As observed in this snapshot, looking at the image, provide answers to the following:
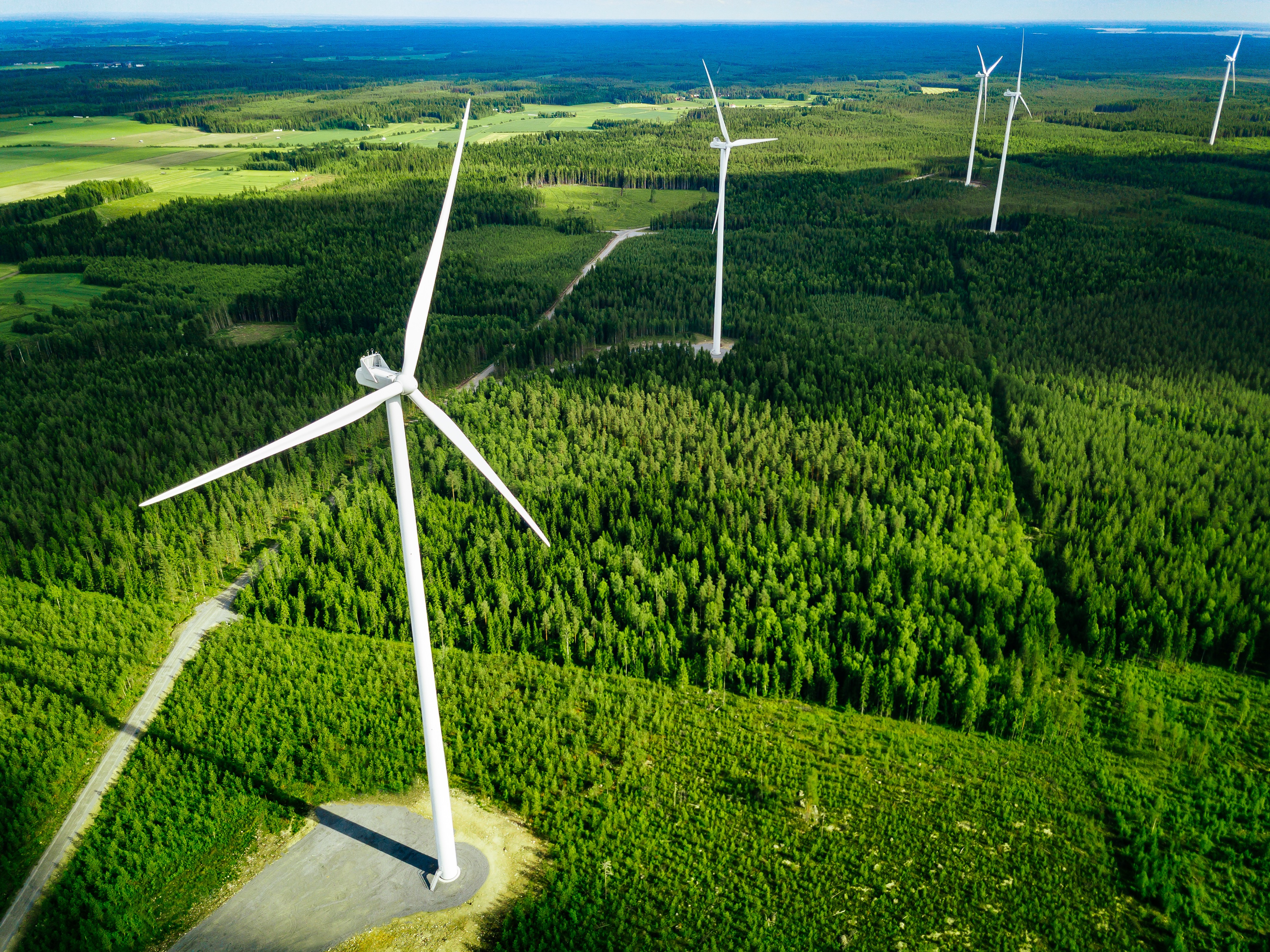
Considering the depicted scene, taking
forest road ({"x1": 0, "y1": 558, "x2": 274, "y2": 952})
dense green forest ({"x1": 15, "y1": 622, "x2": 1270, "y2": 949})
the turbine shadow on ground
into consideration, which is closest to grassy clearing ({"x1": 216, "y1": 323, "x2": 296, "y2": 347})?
forest road ({"x1": 0, "y1": 558, "x2": 274, "y2": 952})

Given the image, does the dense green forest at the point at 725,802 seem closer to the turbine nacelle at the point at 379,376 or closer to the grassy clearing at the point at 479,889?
the grassy clearing at the point at 479,889

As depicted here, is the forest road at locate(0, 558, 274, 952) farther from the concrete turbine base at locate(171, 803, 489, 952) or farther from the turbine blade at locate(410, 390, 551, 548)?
the turbine blade at locate(410, 390, 551, 548)

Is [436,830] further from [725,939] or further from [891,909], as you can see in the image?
[891,909]

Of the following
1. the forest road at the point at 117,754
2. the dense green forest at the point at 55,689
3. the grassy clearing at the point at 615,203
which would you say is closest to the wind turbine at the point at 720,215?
the forest road at the point at 117,754

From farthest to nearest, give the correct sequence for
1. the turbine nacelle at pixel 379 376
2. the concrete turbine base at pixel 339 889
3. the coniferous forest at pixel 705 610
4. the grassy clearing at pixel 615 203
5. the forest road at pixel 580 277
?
the grassy clearing at pixel 615 203
the forest road at pixel 580 277
the coniferous forest at pixel 705 610
the concrete turbine base at pixel 339 889
the turbine nacelle at pixel 379 376

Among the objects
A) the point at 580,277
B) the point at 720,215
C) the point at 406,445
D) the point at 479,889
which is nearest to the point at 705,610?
the point at 479,889

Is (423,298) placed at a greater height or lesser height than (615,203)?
greater

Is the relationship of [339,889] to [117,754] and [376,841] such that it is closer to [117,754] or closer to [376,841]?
[376,841]

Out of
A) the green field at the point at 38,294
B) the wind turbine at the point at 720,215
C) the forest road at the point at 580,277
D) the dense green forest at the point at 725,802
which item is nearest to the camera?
the dense green forest at the point at 725,802
